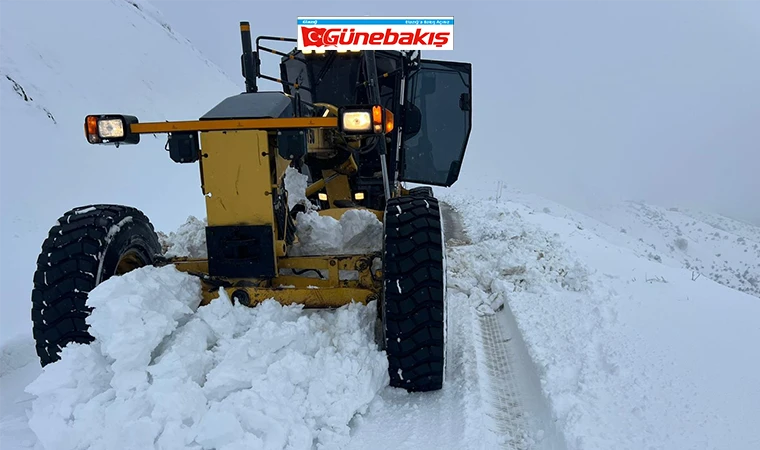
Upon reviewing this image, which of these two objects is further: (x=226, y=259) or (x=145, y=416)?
(x=226, y=259)

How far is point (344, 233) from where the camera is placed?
12.1ft

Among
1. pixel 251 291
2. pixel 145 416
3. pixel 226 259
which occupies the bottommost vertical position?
pixel 145 416

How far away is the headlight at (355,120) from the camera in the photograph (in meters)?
2.78

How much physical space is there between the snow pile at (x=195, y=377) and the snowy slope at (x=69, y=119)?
6.12ft

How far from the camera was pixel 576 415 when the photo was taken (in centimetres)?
247

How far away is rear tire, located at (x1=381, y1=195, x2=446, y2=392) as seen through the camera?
2.71m

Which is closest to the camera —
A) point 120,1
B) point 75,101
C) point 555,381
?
point 555,381

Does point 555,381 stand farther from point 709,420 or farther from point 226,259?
point 226,259

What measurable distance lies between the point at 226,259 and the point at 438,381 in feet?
4.50

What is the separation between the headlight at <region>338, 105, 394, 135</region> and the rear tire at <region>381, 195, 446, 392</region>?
0.60 m

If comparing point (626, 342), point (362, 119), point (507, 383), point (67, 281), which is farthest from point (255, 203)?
point (626, 342)

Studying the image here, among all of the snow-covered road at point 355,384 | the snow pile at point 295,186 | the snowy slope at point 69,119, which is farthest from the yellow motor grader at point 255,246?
the snowy slope at point 69,119

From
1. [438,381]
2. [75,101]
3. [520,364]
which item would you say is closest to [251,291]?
[438,381]

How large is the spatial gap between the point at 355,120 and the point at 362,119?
4 cm
